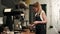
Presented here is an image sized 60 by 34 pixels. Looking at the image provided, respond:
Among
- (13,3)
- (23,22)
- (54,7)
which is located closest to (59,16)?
(54,7)

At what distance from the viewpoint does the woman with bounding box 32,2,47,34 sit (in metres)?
1.35

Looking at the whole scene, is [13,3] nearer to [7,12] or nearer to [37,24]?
[7,12]

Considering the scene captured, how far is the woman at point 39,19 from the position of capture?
135cm

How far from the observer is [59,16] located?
1.34 m

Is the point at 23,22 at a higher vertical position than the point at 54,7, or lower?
lower

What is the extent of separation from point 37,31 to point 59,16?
227 mm

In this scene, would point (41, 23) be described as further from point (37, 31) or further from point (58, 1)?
point (58, 1)

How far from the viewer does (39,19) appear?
1.36m

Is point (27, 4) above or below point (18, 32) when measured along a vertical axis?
above

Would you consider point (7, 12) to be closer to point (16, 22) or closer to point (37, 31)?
point (16, 22)

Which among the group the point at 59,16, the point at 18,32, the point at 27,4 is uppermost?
the point at 27,4

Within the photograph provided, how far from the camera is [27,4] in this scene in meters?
1.37

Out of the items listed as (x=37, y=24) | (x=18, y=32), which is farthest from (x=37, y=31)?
(x=18, y=32)

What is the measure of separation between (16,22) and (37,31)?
0.20 meters
